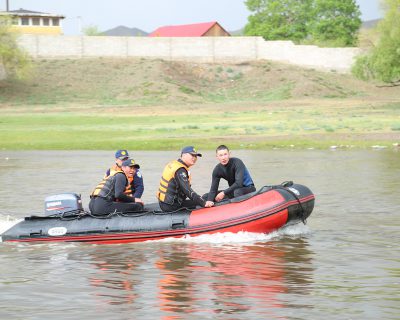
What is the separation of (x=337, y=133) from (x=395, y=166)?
10.8 metres

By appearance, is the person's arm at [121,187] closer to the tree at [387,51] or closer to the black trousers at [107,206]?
the black trousers at [107,206]

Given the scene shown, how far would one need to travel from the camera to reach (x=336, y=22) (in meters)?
106

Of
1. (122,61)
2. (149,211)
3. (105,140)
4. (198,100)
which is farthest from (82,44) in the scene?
(149,211)

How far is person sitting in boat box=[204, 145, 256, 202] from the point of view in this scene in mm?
15779

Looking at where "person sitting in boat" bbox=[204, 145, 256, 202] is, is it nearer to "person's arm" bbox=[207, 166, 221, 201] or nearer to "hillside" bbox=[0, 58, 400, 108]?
"person's arm" bbox=[207, 166, 221, 201]

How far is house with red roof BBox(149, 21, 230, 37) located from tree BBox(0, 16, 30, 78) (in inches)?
1526

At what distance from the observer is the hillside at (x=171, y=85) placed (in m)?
68.1

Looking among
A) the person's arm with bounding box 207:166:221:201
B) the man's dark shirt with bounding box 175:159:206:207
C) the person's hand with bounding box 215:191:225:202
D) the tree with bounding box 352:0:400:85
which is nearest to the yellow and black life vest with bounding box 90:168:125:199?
the man's dark shirt with bounding box 175:159:206:207

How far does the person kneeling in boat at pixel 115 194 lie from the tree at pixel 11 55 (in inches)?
2245

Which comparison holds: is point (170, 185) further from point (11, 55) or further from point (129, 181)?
point (11, 55)

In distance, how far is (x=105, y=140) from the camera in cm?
3912

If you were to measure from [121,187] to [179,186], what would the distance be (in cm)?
96

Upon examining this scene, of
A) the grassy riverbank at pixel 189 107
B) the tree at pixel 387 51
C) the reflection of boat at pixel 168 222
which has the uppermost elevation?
the tree at pixel 387 51

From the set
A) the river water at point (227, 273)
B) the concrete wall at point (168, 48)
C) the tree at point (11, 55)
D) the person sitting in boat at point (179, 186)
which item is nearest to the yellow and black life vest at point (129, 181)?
the person sitting in boat at point (179, 186)
